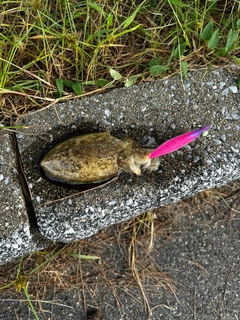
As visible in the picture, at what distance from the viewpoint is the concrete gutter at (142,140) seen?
151 cm

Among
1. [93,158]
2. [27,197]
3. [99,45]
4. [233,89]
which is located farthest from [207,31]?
[27,197]

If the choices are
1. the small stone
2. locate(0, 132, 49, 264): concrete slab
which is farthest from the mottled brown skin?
the small stone

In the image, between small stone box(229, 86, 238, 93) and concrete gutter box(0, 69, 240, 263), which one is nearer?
concrete gutter box(0, 69, 240, 263)

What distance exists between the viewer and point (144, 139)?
158 centimetres

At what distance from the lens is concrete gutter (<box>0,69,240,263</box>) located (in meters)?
1.51

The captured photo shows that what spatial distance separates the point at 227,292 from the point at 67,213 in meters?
0.94

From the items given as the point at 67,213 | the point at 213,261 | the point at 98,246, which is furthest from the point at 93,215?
the point at 213,261

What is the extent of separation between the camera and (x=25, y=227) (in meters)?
1.48

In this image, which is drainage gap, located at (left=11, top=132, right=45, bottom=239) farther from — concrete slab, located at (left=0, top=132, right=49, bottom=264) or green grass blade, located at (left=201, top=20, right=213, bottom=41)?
green grass blade, located at (left=201, top=20, right=213, bottom=41)

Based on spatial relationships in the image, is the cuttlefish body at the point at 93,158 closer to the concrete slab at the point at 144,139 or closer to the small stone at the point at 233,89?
the concrete slab at the point at 144,139

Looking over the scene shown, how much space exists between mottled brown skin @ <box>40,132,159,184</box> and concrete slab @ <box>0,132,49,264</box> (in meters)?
0.12

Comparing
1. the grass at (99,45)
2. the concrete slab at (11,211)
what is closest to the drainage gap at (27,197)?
the concrete slab at (11,211)

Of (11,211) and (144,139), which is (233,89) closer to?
(144,139)

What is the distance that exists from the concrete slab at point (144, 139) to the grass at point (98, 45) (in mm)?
60
